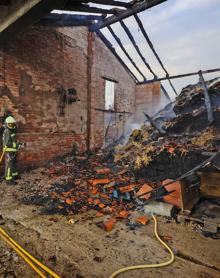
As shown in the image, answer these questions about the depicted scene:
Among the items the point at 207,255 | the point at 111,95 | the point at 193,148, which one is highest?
the point at 111,95

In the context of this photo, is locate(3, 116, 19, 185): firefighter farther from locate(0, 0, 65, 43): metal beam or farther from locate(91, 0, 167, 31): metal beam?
locate(91, 0, 167, 31): metal beam

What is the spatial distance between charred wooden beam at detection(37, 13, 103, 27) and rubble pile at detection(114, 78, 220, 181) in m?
4.88

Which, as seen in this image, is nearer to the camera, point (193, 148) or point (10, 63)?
point (193, 148)

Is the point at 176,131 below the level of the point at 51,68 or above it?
below

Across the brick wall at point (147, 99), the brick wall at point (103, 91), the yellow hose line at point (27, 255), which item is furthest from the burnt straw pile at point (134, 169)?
the brick wall at point (147, 99)

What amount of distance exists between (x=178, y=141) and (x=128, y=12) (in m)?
4.87

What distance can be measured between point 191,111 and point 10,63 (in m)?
6.26

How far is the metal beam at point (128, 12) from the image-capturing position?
256 inches

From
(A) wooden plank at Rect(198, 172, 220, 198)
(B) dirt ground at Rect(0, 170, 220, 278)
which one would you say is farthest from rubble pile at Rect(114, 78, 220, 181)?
(B) dirt ground at Rect(0, 170, 220, 278)

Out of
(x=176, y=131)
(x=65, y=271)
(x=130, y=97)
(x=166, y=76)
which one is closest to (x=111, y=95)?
(x=130, y=97)

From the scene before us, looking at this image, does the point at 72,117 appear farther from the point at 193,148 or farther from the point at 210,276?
the point at 210,276

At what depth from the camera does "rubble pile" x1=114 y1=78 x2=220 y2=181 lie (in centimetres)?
541

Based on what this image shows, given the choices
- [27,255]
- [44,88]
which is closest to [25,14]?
[44,88]

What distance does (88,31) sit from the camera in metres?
9.21
